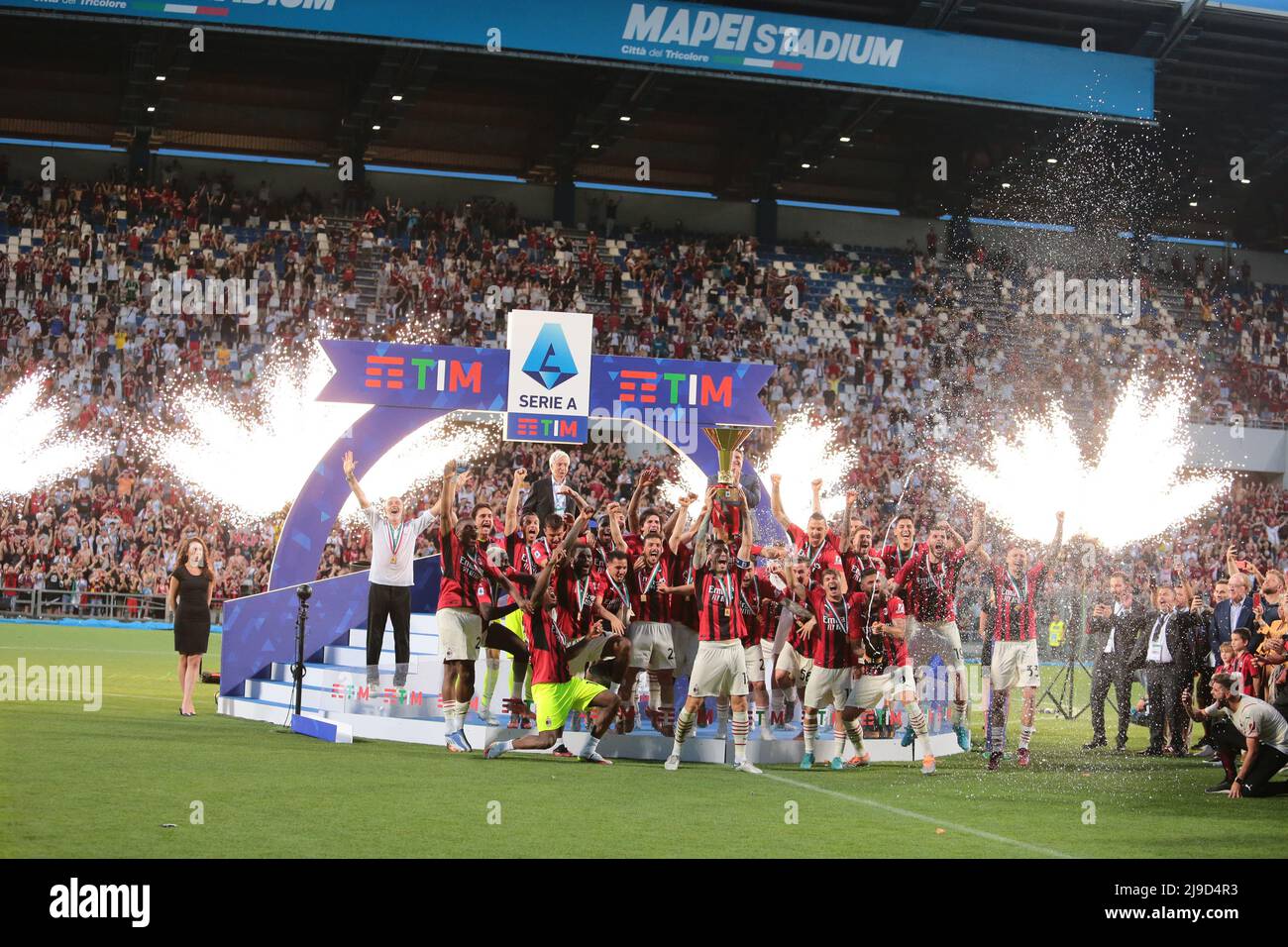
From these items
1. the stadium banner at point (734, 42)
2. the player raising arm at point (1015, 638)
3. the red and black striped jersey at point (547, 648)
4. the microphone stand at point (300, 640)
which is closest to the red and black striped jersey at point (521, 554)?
the red and black striped jersey at point (547, 648)

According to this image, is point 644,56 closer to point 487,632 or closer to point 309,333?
point 309,333

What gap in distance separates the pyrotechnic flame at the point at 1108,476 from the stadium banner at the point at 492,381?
1637cm

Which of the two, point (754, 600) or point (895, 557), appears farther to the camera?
point (895, 557)

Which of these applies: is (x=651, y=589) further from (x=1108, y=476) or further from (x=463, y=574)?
(x=1108, y=476)

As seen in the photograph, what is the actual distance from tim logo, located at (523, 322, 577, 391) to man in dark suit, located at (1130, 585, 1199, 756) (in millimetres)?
6724

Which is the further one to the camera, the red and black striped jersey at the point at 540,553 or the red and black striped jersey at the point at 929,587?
the red and black striped jersey at the point at 929,587

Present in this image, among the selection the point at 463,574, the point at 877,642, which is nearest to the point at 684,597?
the point at 877,642

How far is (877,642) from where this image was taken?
485 inches

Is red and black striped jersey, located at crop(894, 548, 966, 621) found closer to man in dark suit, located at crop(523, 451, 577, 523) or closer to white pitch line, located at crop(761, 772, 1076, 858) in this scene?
white pitch line, located at crop(761, 772, 1076, 858)

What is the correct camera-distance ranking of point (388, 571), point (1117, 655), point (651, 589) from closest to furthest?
point (651, 589) → point (388, 571) → point (1117, 655)

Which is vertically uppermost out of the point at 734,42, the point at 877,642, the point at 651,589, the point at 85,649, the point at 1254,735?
the point at 734,42

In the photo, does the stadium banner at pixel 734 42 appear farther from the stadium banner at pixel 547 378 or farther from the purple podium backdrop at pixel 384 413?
the stadium banner at pixel 547 378
